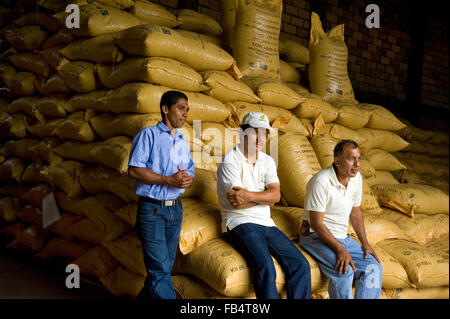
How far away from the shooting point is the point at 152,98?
2.89m

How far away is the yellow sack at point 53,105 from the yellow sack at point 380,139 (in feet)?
9.55

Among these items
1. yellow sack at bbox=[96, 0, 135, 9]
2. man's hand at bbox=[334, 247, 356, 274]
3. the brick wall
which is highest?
the brick wall

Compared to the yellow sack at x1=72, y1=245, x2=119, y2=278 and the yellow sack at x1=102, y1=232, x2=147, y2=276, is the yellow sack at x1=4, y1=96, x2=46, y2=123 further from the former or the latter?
the yellow sack at x1=102, y1=232, x2=147, y2=276

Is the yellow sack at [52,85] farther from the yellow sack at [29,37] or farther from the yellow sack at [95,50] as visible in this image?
the yellow sack at [29,37]

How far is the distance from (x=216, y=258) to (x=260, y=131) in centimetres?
78

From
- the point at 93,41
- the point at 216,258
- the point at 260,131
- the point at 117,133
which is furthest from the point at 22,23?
the point at 216,258

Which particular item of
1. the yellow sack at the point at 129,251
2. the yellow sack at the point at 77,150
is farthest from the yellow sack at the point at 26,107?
the yellow sack at the point at 129,251

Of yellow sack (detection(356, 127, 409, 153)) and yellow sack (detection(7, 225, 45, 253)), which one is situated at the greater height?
yellow sack (detection(356, 127, 409, 153))

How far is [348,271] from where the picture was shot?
233cm

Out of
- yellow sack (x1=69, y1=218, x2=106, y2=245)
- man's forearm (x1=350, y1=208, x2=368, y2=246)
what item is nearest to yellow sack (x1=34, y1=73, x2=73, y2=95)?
yellow sack (x1=69, y1=218, x2=106, y2=245)

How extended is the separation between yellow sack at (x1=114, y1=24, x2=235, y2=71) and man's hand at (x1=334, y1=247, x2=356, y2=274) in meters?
1.83

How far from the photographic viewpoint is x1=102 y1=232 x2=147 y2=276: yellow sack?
277 centimetres

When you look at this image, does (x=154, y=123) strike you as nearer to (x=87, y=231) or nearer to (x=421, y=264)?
(x=87, y=231)

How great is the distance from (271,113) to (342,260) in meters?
1.68
